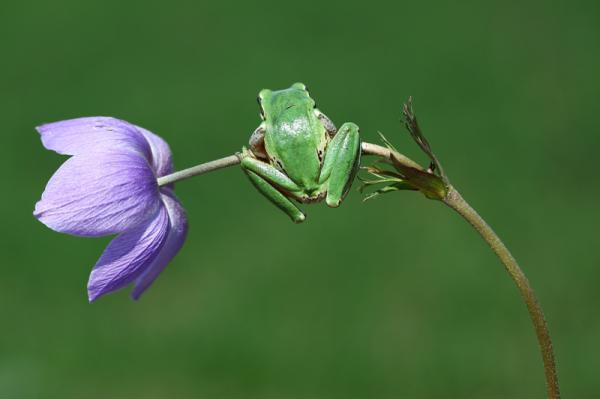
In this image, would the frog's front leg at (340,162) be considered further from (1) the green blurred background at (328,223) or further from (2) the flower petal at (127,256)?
(1) the green blurred background at (328,223)

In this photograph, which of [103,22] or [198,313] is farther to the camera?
[103,22]

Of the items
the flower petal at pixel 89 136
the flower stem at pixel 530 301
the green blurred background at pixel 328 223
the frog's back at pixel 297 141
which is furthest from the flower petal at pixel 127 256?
the green blurred background at pixel 328 223

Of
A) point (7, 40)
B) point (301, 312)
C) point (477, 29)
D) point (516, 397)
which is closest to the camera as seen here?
point (516, 397)

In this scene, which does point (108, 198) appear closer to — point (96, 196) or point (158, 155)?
point (96, 196)

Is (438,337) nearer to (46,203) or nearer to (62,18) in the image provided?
(46,203)

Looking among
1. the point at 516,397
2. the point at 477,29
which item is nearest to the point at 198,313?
the point at 516,397

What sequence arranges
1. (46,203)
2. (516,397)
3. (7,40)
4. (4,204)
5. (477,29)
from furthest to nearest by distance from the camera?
1. (7,40)
2. (477,29)
3. (4,204)
4. (516,397)
5. (46,203)
